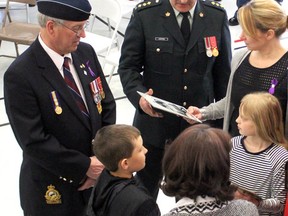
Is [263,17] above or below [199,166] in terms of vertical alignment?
above

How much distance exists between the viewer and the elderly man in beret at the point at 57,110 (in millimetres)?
2344

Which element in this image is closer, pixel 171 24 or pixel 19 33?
pixel 171 24

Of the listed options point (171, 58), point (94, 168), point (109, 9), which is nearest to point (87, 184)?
point (94, 168)

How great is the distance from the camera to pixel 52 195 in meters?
2.59

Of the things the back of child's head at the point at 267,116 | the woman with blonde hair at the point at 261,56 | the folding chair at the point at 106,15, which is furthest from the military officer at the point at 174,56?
the folding chair at the point at 106,15

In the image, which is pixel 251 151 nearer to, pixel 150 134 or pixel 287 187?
pixel 287 187

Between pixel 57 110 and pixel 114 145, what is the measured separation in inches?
15.6

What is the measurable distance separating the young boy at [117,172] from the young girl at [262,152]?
1.77 feet

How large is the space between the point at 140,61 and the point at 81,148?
2.48ft

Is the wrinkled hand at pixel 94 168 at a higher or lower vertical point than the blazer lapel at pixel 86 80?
lower

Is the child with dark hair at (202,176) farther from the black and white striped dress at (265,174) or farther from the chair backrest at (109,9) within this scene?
the chair backrest at (109,9)

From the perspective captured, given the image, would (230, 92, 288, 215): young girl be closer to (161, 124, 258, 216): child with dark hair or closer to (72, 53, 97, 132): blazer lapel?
(161, 124, 258, 216): child with dark hair

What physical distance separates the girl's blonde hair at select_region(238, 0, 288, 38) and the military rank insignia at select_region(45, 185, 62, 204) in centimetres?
129

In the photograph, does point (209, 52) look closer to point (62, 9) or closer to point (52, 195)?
point (62, 9)
